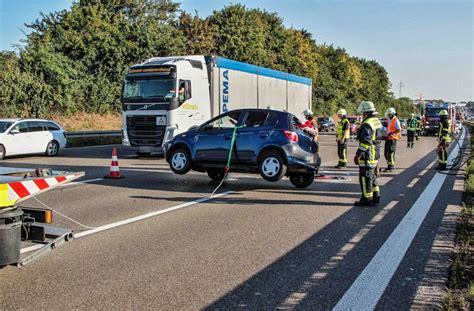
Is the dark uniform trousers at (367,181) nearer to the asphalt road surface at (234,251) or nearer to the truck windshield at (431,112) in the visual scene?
the asphalt road surface at (234,251)

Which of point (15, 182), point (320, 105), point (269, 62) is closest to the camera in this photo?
point (15, 182)

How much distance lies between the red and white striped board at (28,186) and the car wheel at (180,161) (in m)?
6.56

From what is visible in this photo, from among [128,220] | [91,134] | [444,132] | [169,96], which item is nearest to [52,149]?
[169,96]

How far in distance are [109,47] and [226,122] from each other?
2716 cm

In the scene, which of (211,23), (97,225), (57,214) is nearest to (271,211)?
(97,225)

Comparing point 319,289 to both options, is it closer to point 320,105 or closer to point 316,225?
point 316,225

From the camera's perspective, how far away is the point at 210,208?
27.8 feet

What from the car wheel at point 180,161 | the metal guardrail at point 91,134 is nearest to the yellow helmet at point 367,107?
the car wheel at point 180,161

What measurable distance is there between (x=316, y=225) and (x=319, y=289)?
8.93ft

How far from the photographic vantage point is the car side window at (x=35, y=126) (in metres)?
17.9

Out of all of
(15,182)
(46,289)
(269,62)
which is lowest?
(46,289)

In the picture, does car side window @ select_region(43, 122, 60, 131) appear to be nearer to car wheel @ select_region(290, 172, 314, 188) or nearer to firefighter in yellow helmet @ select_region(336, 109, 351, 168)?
firefighter in yellow helmet @ select_region(336, 109, 351, 168)

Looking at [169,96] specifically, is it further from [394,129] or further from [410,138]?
[410,138]

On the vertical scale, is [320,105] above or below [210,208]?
above
